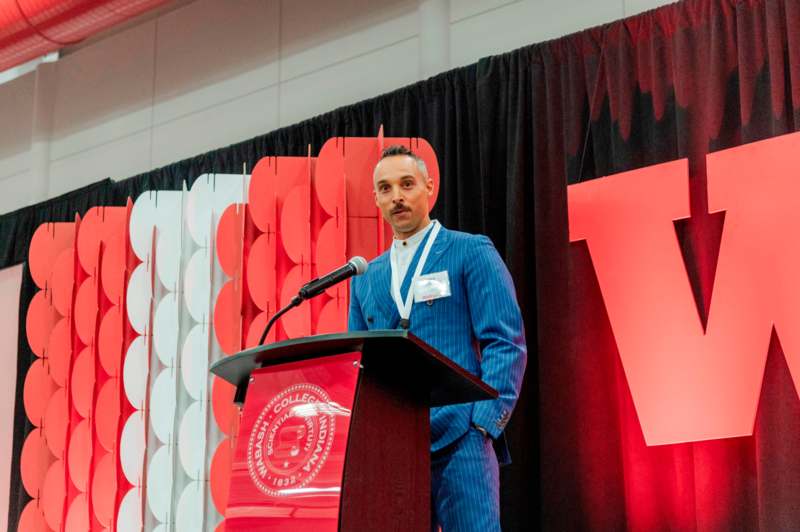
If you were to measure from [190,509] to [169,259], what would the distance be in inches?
41.5

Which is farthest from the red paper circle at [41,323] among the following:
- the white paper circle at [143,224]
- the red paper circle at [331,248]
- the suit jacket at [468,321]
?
the suit jacket at [468,321]

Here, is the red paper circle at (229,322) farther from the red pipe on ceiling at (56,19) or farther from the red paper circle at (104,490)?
the red pipe on ceiling at (56,19)

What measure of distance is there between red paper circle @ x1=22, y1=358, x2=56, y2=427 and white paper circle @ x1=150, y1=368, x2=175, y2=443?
99cm

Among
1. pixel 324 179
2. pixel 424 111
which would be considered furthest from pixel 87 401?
pixel 424 111

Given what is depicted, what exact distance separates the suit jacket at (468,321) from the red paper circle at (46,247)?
326 cm

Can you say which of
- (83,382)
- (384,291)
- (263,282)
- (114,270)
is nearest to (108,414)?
(83,382)

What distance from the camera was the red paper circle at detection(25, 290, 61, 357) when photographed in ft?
17.6

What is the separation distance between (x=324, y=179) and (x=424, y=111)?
4.27 feet

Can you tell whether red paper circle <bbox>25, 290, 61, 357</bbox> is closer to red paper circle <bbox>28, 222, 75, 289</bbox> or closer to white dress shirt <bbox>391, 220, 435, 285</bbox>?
red paper circle <bbox>28, 222, 75, 289</bbox>

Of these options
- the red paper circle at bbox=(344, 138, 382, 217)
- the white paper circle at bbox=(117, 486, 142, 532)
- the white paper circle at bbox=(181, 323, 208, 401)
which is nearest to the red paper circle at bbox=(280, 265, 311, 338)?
the red paper circle at bbox=(344, 138, 382, 217)

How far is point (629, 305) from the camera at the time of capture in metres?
4.20

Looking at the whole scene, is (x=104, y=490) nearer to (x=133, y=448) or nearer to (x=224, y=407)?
(x=133, y=448)

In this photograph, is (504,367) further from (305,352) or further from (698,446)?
(698,446)

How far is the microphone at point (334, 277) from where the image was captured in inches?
87.6
